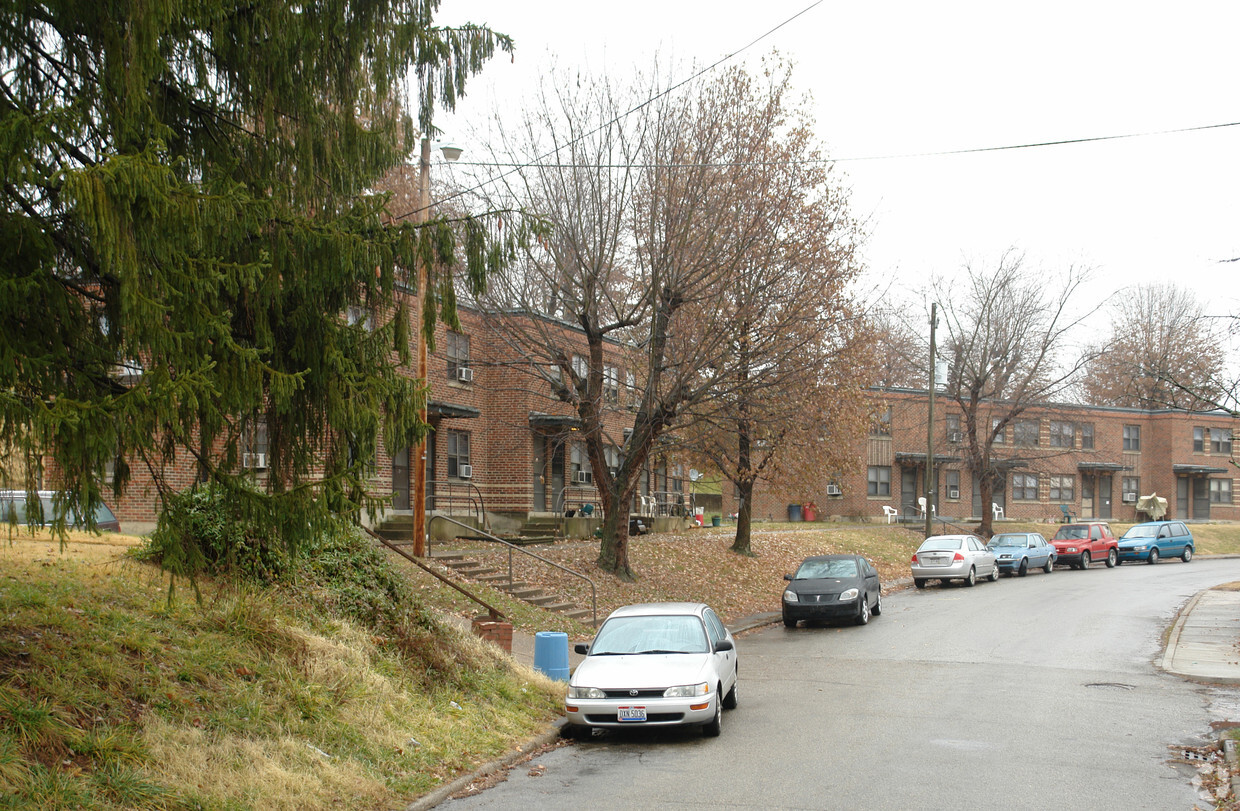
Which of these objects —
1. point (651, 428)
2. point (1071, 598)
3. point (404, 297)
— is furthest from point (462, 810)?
point (1071, 598)

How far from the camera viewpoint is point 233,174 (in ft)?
26.7

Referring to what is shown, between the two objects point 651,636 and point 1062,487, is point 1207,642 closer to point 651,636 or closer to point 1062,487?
point 651,636

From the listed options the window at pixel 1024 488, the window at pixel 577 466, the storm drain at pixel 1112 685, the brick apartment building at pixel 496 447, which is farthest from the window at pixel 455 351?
the window at pixel 1024 488

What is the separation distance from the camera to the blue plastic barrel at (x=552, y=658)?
46.1ft

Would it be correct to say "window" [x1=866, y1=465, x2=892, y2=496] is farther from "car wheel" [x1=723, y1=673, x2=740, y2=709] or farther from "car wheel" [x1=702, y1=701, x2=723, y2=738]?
"car wheel" [x1=702, y1=701, x2=723, y2=738]

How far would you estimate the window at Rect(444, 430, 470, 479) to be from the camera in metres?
30.6

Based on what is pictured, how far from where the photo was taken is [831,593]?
2205cm

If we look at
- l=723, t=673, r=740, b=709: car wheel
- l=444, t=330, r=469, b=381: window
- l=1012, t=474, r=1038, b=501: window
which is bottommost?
l=723, t=673, r=740, b=709: car wheel

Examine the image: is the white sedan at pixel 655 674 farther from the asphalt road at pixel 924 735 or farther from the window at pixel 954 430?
the window at pixel 954 430

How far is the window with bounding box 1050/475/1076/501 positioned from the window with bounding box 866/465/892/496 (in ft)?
35.2

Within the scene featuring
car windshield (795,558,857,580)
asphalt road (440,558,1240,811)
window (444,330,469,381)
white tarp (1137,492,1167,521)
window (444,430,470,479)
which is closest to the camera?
asphalt road (440,558,1240,811)

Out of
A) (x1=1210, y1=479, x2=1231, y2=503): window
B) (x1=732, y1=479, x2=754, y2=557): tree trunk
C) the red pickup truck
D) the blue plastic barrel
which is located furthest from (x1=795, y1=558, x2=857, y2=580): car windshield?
(x1=1210, y1=479, x2=1231, y2=503): window

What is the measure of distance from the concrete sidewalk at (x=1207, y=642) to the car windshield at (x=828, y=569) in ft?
21.4

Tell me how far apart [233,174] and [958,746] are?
8732 millimetres
